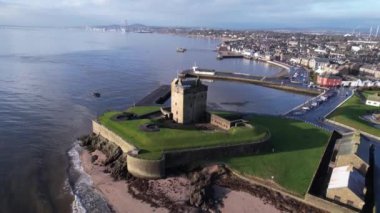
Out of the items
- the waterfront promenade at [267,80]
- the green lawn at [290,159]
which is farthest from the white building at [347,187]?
the waterfront promenade at [267,80]

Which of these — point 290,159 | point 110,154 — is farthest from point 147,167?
point 290,159

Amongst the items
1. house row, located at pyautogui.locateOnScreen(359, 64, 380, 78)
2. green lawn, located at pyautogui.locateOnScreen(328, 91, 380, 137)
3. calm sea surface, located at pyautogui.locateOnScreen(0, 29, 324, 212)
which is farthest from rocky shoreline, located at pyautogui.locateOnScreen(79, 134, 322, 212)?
house row, located at pyautogui.locateOnScreen(359, 64, 380, 78)

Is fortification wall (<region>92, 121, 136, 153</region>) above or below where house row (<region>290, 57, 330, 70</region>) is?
below

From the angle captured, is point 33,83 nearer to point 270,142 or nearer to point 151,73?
point 151,73

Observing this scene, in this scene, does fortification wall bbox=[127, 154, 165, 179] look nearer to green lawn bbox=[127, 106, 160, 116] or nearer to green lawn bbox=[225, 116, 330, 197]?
green lawn bbox=[225, 116, 330, 197]

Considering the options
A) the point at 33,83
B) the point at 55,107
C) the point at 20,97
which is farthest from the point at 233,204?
the point at 33,83

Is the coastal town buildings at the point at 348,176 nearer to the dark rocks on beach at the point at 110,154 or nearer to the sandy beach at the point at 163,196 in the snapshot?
the sandy beach at the point at 163,196
